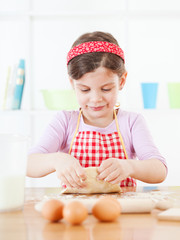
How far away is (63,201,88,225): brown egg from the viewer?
662 mm

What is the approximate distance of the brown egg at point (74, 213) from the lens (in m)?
0.66

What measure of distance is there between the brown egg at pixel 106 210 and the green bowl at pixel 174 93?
178 cm

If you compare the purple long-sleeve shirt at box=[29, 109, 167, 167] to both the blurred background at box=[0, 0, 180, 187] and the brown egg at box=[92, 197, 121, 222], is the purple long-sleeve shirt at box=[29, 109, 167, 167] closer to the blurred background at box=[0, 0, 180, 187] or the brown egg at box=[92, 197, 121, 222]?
the brown egg at box=[92, 197, 121, 222]

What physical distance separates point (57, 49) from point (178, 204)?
6.73 feet

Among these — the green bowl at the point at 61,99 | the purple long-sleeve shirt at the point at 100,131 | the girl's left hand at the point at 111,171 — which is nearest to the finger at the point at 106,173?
the girl's left hand at the point at 111,171

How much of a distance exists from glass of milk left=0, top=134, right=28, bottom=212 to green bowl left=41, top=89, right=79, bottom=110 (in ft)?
5.06

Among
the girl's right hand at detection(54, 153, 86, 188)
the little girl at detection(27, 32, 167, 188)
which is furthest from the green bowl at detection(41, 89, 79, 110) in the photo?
the girl's right hand at detection(54, 153, 86, 188)

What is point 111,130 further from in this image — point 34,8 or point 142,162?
point 34,8

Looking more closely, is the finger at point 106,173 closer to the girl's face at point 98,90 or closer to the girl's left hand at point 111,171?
the girl's left hand at point 111,171

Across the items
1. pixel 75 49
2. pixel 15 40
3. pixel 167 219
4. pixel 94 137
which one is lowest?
pixel 167 219

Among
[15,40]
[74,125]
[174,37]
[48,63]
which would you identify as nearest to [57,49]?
[48,63]

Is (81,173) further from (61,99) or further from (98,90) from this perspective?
(61,99)

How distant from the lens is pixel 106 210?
688 mm

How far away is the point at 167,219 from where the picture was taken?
2.38ft
